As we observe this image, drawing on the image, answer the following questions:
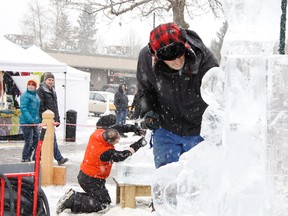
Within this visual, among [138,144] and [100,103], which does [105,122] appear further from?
[100,103]

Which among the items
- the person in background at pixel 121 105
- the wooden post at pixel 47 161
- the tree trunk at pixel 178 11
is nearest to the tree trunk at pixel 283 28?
the wooden post at pixel 47 161

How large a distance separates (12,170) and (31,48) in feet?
35.3

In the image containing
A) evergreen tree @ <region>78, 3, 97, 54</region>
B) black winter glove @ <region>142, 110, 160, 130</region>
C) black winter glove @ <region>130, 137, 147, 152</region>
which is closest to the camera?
black winter glove @ <region>142, 110, 160, 130</region>

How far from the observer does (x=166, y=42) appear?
2494 mm

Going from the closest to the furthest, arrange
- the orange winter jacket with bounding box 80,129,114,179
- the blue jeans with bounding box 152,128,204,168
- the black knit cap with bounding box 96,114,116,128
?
1. the blue jeans with bounding box 152,128,204,168
2. the orange winter jacket with bounding box 80,129,114,179
3. the black knit cap with bounding box 96,114,116,128

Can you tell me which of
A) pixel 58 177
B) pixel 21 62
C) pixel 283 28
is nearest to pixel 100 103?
pixel 21 62

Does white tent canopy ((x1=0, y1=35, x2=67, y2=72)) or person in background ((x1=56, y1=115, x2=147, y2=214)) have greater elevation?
white tent canopy ((x1=0, y1=35, x2=67, y2=72))

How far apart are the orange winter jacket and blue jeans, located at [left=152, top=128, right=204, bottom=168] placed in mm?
2105

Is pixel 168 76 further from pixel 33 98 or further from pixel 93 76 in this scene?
pixel 93 76

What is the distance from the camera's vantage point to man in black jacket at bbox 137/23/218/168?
255 centimetres

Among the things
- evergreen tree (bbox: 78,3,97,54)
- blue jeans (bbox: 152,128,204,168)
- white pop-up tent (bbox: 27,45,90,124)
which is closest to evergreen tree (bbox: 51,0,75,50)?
evergreen tree (bbox: 78,3,97,54)

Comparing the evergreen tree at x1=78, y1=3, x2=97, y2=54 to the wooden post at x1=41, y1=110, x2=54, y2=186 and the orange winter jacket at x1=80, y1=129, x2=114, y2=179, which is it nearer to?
the wooden post at x1=41, y1=110, x2=54, y2=186

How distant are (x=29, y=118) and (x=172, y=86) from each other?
19.9ft

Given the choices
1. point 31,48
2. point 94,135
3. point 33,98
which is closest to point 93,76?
point 31,48
